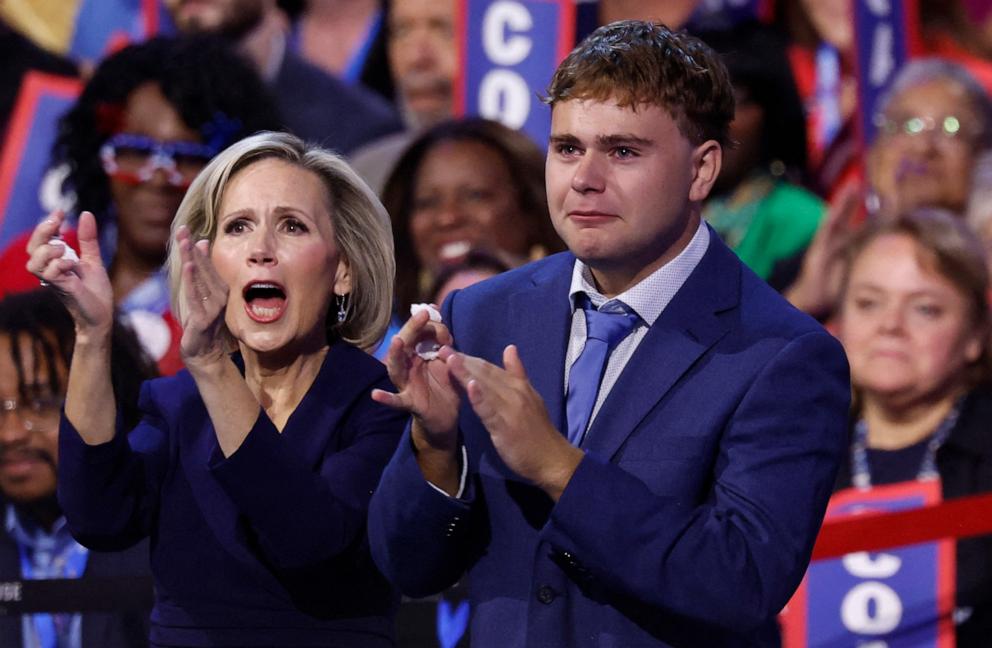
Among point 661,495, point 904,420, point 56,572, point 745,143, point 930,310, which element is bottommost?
point 56,572

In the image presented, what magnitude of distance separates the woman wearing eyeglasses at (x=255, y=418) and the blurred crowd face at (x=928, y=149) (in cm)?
261

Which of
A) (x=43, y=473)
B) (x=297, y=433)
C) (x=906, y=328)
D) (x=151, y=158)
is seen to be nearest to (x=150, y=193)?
(x=151, y=158)

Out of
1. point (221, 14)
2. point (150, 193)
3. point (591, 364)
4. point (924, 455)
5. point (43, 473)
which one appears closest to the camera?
point (591, 364)

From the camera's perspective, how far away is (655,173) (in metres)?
1.97

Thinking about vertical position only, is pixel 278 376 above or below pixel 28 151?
below

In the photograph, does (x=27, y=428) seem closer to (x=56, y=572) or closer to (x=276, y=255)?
(x=56, y=572)

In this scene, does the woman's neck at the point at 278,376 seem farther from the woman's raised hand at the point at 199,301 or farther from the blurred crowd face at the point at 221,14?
the blurred crowd face at the point at 221,14

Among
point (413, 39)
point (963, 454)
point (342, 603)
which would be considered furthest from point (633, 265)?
point (413, 39)

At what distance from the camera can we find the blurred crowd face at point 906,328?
4.04m

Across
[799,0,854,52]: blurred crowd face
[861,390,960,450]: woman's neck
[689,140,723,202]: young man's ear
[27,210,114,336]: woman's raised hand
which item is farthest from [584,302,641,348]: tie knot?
[799,0,854,52]: blurred crowd face

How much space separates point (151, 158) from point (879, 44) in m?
2.25

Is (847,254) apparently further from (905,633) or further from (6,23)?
(6,23)

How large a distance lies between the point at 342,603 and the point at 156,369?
1407 mm

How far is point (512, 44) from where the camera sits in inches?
196
